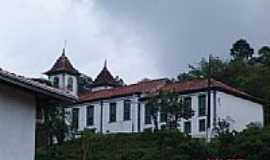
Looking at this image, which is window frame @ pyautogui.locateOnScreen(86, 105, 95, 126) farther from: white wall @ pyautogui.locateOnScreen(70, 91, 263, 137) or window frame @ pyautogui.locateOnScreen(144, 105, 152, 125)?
window frame @ pyautogui.locateOnScreen(144, 105, 152, 125)

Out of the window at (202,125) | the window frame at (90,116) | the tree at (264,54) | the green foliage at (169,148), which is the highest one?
the tree at (264,54)

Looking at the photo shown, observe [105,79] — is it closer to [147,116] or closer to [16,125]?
[147,116]

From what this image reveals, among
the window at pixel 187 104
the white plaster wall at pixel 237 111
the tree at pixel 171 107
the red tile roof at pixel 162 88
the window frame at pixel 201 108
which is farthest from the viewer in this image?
the red tile roof at pixel 162 88

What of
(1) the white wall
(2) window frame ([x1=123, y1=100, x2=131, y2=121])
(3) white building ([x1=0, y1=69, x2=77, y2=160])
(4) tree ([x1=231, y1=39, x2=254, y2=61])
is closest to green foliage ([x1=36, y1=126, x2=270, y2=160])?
(1) the white wall

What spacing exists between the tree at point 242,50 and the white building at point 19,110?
77.0 m

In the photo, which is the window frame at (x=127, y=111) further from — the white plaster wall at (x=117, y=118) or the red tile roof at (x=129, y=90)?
the red tile roof at (x=129, y=90)

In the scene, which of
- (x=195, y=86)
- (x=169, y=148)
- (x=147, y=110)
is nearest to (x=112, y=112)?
(x=147, y=110)

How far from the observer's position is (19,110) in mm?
14766

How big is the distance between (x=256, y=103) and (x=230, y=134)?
18205mm

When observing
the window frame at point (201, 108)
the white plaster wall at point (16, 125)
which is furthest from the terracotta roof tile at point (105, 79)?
the white plaster wall at point (16, 125)

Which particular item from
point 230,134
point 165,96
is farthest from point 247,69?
point 230,134

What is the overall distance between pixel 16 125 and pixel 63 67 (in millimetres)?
60556

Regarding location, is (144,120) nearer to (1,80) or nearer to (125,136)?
(125,136)

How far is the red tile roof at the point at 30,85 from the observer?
14.1 metres
